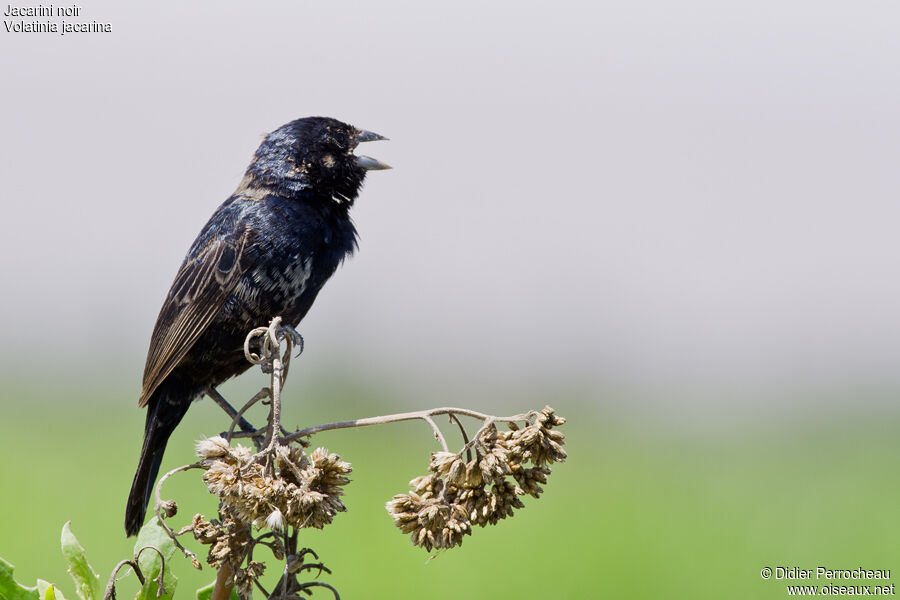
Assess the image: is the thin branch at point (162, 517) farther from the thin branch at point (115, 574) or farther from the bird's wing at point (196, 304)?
the bird's wing at point (196, 304)

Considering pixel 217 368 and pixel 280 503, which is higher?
pixel 217 368

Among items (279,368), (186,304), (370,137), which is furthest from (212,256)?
(279,368)

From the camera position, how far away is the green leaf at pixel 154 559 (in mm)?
1557

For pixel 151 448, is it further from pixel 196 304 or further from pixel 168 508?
pixel 168 508

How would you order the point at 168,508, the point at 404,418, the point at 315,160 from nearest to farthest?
the point at 404,418
the point at 168,508
the point at 315,160

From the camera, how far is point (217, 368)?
3012 mm

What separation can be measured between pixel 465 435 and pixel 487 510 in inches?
5.8

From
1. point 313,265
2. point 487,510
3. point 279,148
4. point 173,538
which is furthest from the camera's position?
point 279,148

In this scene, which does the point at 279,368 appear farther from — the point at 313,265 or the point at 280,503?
the point at 313,265

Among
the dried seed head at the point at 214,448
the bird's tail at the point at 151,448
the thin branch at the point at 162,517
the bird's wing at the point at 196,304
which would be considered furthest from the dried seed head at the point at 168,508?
the bird's wing at the point at 196,304

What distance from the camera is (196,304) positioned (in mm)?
2969

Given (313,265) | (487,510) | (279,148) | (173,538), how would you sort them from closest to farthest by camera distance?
(487,510)
(173,538)
(313,265)
(279,148)

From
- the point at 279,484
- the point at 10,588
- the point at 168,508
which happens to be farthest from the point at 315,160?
the point at 10,588

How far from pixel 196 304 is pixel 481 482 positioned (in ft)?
5.82
